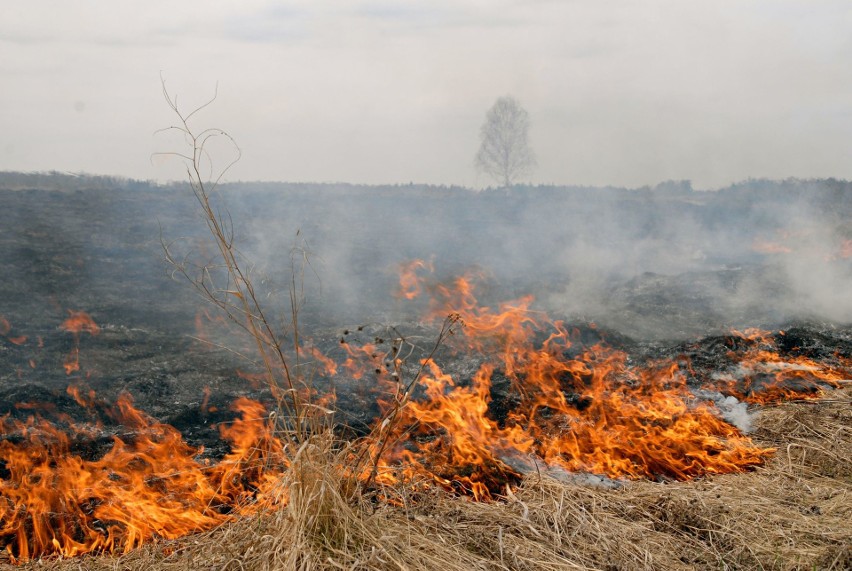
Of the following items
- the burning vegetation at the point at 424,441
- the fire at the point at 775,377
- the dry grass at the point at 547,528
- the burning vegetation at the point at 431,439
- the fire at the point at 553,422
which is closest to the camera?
the dry grass at the point at 547,528

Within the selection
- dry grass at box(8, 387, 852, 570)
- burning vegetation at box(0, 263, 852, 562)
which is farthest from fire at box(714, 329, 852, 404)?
dry grass at box(8, 387, 852, 570)

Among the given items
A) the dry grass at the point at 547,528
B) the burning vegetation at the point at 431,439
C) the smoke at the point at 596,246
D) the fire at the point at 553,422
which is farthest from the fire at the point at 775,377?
the dry grass at the point at 547,528

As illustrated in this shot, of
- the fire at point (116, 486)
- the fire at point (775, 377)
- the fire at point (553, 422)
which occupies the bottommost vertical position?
the fire at point (116, 486)

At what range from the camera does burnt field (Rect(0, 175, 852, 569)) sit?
4.65 meters

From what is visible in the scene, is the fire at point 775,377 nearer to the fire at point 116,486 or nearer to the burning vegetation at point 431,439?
the burning vegetation at point 431,439

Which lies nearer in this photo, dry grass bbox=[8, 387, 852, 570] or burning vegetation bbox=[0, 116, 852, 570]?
dry grass bbox=[8, 387, 852, 570]

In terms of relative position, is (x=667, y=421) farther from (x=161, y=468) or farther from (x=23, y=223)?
(x=23, y=223)

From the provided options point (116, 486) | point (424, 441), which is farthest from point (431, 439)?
point (116, 486)

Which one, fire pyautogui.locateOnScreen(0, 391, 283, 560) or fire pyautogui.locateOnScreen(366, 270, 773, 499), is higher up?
fire pyautogui.locateOnScreen(366, 270, 773, 499)

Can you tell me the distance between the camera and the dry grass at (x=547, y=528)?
2371 millimetres

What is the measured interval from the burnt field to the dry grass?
0.05 m

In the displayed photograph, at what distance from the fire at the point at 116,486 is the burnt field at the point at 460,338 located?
0.04 metres

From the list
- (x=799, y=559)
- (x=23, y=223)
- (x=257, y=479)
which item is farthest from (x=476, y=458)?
(x=23, y=223)

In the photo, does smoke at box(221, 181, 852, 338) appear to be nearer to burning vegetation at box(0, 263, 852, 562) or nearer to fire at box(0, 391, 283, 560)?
burning vegetation at box(0, 263, 852, 562)
